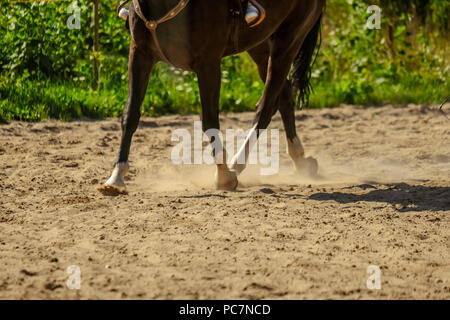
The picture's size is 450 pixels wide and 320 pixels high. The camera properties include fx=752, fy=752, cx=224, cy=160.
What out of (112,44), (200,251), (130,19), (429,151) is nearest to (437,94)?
(429,151)

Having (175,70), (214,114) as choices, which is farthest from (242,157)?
(175,70)

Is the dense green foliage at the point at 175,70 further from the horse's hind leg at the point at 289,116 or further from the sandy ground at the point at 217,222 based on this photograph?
the horse's hind leg at the point at 289,116

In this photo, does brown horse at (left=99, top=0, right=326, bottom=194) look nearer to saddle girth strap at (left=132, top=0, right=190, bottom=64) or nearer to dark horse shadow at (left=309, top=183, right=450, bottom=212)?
saddle girth strap at (left=132, top=0, right=190, bottom=64)

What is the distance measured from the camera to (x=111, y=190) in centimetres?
484

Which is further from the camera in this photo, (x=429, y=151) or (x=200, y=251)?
(x=429, y=151)

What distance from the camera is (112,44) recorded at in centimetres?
862

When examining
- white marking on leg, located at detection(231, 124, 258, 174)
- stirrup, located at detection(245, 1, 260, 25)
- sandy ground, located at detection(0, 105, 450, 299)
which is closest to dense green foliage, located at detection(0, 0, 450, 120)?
sandy ground, located at detection(0, 105, 450, 299)

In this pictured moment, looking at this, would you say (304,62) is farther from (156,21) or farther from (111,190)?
(111,190)

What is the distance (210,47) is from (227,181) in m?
0.94

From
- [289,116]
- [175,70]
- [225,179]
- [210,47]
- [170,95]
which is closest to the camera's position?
[210,47]
